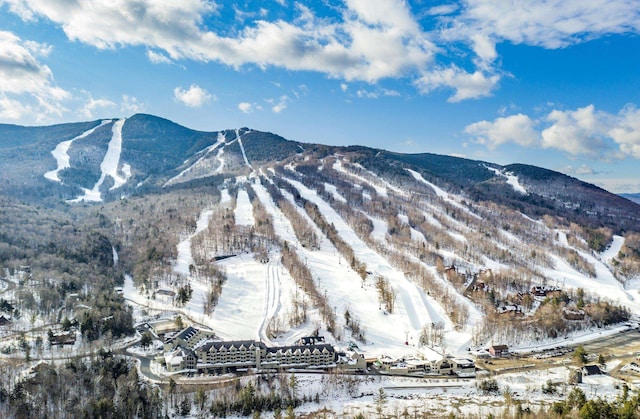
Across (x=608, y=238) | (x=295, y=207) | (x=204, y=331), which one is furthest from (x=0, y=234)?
(x=608, y=238)

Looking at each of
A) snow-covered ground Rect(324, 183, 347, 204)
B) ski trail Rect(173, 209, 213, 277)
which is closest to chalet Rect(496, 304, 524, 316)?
ski trail Rect(173, 209, 213, 277)

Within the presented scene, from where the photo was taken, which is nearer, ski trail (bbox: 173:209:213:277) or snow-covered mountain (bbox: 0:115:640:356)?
snow-covered mountain (bbox: 0:115:640:356)

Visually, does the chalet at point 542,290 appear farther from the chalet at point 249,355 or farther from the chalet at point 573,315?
the chalet at point 249,355

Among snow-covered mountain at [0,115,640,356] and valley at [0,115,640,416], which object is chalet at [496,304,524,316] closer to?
snow-covered mountain at [0,115,640,356]

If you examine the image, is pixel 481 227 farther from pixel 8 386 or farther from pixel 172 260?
pixel 8 386

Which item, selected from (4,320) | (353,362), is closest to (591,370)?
(353,362)
